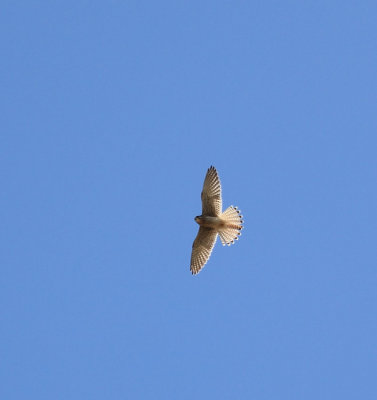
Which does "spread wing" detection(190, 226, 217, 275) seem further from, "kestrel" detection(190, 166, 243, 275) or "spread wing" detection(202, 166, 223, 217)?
"spread wing" detection(202, 166, 223, 217)

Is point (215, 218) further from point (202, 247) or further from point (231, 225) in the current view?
point (202, 247)

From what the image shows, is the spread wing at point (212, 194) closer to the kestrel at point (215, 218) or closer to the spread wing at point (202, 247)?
the kestrel at point (215, 218)

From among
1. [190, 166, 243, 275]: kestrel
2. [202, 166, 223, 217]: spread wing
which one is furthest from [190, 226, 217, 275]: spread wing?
[202, 166, 223, 217]: spread wing

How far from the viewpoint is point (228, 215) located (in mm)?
20656

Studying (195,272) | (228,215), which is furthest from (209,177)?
(195,272)

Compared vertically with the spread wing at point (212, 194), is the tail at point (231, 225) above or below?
below

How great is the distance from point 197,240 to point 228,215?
1.23 meters

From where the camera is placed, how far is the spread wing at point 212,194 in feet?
67.5

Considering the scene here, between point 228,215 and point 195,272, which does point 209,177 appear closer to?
point 228,215

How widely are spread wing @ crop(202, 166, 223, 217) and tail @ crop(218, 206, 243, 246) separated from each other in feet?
0.71

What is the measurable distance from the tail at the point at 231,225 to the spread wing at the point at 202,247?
0.90 ft

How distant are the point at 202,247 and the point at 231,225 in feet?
3.78

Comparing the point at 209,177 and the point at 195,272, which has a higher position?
the point at 209,177

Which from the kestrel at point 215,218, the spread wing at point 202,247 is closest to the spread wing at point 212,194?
the kestrel at point 215,218
